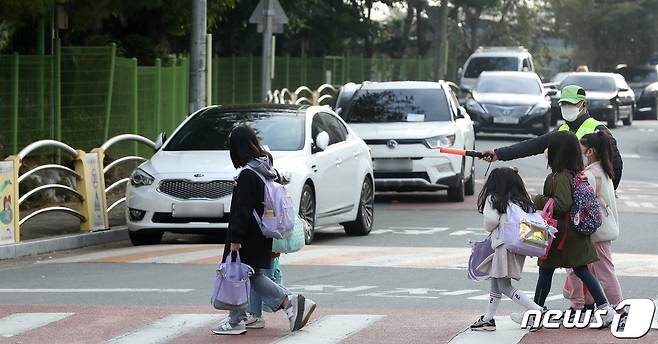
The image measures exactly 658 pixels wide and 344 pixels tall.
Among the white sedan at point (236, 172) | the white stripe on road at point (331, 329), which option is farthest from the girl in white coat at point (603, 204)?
the white sedan at point (236, 172)

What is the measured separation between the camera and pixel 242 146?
9.92 m

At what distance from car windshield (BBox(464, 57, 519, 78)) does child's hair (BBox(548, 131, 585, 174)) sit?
38.1m

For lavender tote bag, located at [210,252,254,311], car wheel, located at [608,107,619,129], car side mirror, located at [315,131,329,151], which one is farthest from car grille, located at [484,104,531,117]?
lavender tote bag, located at [210,252,254,311]

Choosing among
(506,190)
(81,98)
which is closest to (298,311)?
(506,190)

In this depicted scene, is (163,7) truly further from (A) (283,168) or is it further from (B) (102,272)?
(B) (102,272)

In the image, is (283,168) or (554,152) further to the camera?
(283,168)

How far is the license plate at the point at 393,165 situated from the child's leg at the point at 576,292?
10.2 metres

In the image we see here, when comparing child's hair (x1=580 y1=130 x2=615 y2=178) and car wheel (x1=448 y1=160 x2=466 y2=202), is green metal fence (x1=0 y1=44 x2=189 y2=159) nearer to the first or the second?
car wheel (x1=448 y1=160 x2=466 y2=202)

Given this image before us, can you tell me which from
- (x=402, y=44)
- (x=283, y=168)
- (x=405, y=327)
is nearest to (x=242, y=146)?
(x=405, y=327)

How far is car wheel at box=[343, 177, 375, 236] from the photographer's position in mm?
17391

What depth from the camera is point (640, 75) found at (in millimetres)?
54750

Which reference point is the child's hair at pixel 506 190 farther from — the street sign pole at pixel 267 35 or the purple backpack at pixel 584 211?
the street sign pole at pixel 267 35

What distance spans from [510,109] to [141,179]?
19.3m

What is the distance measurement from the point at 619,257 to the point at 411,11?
45.4m
